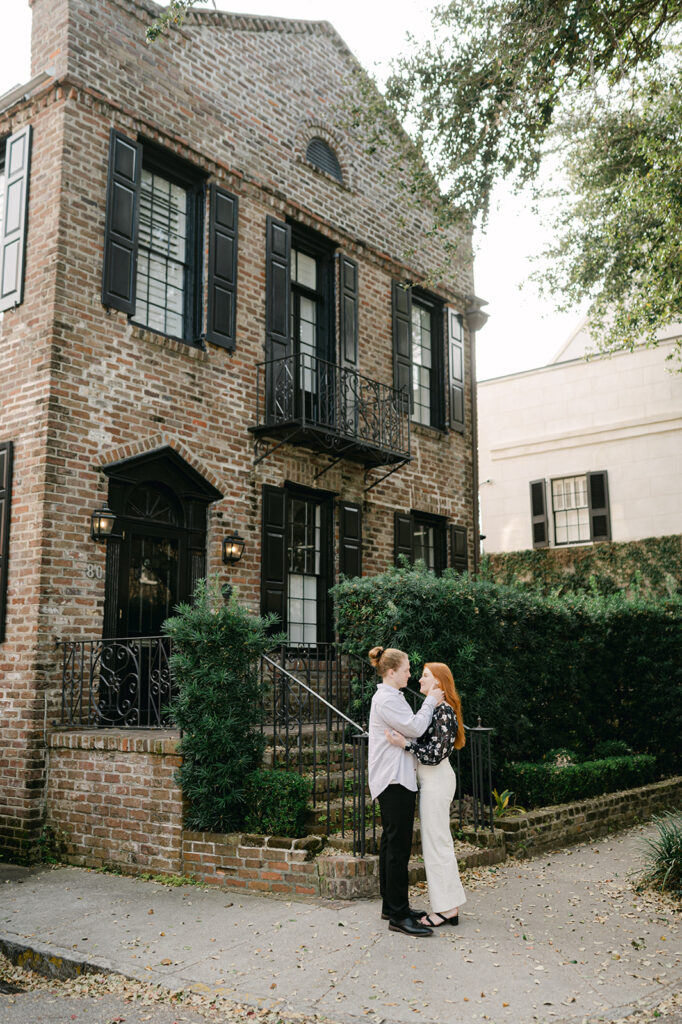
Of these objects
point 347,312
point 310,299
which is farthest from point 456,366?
point 310,299

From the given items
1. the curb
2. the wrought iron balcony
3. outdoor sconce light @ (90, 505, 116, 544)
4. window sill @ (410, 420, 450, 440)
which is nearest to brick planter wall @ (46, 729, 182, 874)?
the curb

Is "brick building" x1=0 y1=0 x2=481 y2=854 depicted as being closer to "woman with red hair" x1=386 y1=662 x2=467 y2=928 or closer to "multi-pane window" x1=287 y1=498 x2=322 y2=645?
"multi-pane window" x1=287 y1=498 x2=322 y2=645

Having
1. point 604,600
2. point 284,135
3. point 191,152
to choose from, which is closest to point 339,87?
point 284,135

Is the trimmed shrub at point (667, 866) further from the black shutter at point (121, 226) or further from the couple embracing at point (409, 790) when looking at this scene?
the black shutter at point (121, 226)

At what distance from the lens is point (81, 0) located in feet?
31.3

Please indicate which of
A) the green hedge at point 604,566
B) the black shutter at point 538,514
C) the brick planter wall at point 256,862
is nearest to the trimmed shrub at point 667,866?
the brick planter wall at point 256,862

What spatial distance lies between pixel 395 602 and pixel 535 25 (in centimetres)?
612

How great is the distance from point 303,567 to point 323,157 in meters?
6.01

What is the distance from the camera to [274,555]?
1097 cm

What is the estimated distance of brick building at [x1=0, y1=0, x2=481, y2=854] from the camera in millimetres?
8844

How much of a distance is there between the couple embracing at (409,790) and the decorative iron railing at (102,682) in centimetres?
295

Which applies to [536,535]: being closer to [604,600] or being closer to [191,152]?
[604,600]

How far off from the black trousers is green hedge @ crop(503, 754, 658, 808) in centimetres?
352

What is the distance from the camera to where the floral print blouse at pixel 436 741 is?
588 centimetres
